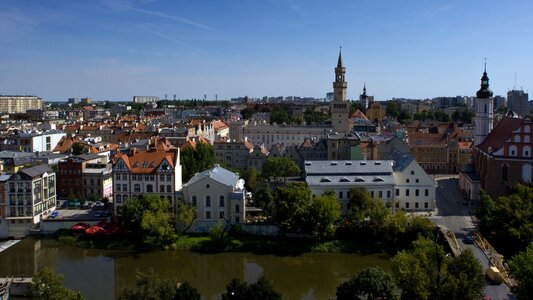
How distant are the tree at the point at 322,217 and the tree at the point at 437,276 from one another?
900cm

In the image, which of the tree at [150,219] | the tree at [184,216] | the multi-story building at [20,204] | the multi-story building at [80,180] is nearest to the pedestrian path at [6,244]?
the multi-story building at [20,204]

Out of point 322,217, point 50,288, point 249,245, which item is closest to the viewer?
point 50,288

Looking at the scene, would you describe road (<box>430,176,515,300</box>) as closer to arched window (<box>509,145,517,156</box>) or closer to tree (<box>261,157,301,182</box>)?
arched window (<box>509,145,517,156</box>)

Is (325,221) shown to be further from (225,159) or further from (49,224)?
(225,159)

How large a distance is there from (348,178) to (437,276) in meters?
14.2

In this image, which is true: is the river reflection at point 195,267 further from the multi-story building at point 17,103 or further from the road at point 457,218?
the multi-story building at point 17,103

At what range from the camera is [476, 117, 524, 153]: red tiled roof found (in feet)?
109

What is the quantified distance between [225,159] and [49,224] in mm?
19060

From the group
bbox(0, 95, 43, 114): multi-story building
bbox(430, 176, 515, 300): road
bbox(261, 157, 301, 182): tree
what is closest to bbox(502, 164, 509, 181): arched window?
bbox(430, 176, 515, 300): road

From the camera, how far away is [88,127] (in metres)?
61.0

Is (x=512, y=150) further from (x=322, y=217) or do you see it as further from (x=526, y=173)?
(x=322, y=217)

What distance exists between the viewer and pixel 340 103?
55156 millimetres

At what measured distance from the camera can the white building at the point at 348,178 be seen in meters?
29.3

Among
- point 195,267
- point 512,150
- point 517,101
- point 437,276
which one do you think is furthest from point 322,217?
point 517,101
